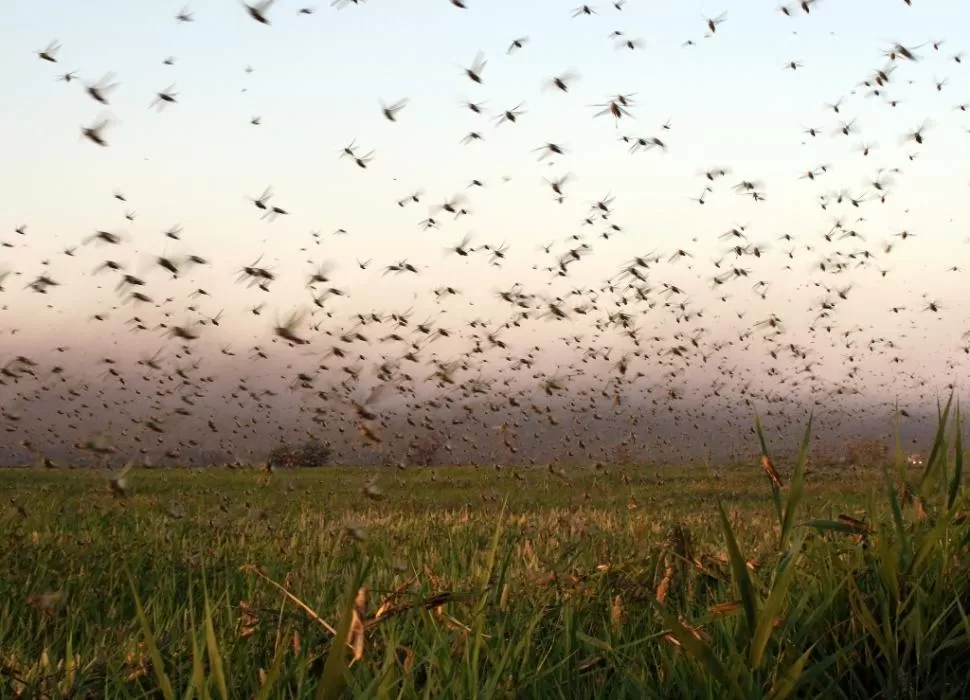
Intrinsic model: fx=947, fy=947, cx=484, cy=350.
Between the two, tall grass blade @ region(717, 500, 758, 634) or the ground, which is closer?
tall grass blade @ region(717, 500, 758, 634)

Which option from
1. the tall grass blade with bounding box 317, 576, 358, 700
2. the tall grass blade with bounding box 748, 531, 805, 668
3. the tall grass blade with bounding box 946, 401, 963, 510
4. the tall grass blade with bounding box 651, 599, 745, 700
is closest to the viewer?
the tall grass blade with bounding box 317, 576, 358, 700

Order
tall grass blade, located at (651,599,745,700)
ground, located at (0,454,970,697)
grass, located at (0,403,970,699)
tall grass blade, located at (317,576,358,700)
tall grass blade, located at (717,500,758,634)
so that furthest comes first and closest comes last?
ground, located at (0,454,970,697) < grass, located at (0,403,970,699) < tall grass blade, located at (717,500,758,634) < tall grass blade, located at (651,599,745,700) < tall grass blade, located at (317,576,358,700)

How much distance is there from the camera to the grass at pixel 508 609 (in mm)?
2697

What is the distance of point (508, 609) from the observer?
423cm

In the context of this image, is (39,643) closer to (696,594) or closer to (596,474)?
(696,594)

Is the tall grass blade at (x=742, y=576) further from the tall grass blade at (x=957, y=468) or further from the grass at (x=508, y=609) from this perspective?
the tall grass blade at (x=957, y=468)

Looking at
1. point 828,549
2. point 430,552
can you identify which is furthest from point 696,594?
point 430,552

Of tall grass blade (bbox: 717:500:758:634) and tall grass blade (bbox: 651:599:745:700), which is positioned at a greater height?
tall grass blade (bbox: 717:500:758:634)

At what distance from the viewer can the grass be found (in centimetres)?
270

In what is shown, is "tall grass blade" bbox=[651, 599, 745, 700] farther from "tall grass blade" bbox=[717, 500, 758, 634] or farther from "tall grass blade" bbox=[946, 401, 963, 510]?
"tall grass blade" bbox=[946, 401, 963, 510]

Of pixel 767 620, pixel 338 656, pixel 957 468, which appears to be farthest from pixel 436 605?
pixel 957 468

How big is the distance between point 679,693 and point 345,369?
8.73 meters

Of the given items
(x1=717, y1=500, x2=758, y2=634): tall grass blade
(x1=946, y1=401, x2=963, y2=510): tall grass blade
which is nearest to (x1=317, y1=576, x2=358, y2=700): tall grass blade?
(x1=717, y1=500, x2=758, y2=634): tall grass blade

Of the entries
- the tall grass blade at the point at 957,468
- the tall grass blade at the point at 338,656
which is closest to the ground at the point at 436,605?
the tall grass blade at the point at 338,656
